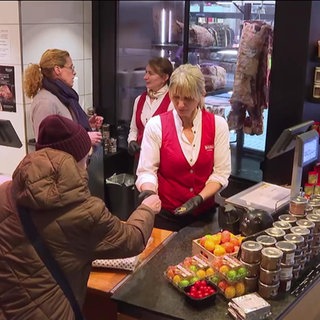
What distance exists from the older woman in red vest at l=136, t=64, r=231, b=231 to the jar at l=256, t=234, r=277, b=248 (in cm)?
53

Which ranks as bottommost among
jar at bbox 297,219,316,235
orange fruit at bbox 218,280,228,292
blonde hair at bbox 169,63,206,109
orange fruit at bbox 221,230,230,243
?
orange fruit at bbox 218,280,228,292

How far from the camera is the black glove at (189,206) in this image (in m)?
2.16

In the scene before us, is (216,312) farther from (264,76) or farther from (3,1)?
(3,1)

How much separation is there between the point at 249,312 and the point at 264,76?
232 centimetres

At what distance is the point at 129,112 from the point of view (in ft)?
15.2

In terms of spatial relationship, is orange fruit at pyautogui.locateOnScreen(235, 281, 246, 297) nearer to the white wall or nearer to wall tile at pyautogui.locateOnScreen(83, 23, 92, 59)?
the white wall

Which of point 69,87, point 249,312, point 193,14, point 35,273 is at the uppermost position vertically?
point 193,14

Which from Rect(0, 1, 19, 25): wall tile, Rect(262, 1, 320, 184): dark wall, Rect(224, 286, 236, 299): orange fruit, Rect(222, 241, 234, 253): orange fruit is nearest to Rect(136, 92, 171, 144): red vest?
Rect(262, 1, 320, 184): dark wall

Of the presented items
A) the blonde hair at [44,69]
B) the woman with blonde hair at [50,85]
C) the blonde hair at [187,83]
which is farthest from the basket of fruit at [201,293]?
the blonde hair at [44,69]

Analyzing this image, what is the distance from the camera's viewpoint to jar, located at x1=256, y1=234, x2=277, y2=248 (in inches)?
68.5

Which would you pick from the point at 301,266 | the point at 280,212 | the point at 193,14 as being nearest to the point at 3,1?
Result: the point at 193,14

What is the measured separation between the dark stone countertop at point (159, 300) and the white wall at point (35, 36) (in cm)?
220

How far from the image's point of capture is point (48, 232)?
4.72 feet

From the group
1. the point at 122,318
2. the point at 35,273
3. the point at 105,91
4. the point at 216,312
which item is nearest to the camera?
the point at 35,273
